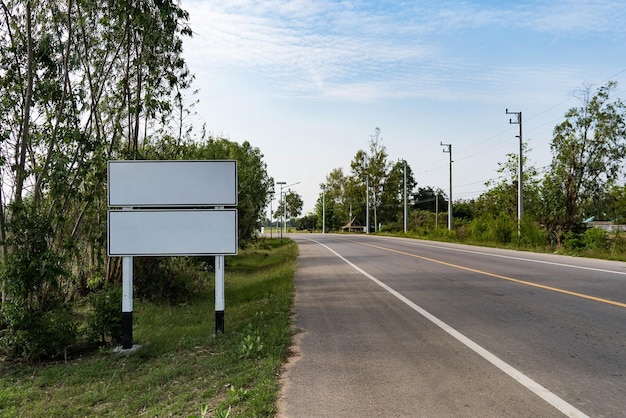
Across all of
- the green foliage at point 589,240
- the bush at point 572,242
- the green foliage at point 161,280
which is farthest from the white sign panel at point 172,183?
the bush at point 572,242

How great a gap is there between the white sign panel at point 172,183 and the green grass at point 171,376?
6.81 ft

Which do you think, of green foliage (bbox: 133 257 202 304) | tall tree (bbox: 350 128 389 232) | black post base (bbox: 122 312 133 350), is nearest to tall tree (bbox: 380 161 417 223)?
tall tree (bbox: 350 128 389 232)

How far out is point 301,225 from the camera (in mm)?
125250

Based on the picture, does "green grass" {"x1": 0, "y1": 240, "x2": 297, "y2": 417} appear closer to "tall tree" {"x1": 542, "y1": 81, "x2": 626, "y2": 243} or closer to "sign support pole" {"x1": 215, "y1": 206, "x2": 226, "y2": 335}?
"sign support pole" {"x1": 215, "y1": 206, "x2": 226, "y2": 335}

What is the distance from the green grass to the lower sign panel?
4.51ft

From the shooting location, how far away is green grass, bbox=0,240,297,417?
4.58 metres

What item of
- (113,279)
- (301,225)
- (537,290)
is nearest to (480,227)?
(537,290)

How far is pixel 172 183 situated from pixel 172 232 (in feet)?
2.38

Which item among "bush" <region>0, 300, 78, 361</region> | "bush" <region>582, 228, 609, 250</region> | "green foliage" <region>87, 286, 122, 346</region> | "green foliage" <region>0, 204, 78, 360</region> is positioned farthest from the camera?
"bush" <region>582, 228, 609, 250</region>

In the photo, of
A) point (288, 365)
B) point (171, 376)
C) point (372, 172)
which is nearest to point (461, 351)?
point (288, 365)

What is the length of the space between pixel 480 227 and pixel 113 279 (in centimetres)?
2777

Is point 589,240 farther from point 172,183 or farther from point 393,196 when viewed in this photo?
point 393,196

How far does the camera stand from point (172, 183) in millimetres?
7168

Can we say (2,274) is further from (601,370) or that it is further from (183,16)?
(601,370)
